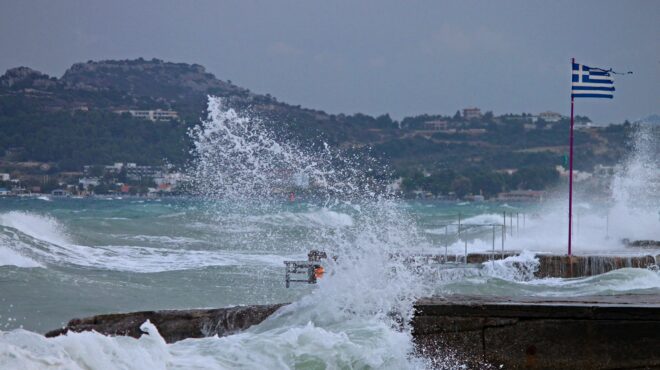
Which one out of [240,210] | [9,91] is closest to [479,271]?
[240,210]

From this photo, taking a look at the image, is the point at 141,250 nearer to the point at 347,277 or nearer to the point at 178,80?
the point at 347,277

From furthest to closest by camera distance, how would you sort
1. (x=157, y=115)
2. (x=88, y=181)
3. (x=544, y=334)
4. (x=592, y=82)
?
(x=157, y=115) < (x=88, y=181) < (x=592, y=82) < (x=544, y=334)

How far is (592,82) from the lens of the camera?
20.3m

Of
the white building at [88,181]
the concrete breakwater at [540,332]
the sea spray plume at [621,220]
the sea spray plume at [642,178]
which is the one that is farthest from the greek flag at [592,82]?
the white building at [88,181]

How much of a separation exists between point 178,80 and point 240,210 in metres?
53.4

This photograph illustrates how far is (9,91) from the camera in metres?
94.4

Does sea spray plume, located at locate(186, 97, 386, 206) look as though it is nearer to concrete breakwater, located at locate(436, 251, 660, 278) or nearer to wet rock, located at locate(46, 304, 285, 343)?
concrete breakwater, located at locate(436, 251, 660, 278)

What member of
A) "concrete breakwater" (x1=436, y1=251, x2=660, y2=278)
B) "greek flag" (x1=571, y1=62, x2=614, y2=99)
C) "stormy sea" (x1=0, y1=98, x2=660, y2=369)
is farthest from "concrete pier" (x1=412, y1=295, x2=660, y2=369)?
"concrete breakwater" (x1=436, y1=251, x2=660, y2=278)

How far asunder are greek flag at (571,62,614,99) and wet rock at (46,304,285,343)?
39.9 feet

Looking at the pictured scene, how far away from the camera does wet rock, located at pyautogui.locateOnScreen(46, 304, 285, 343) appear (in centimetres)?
941

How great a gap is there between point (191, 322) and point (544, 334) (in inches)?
117

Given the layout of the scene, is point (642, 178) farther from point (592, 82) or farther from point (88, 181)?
point (88, 181)

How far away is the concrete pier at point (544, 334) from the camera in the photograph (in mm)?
8391

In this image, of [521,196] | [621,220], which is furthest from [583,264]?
[521,196]
